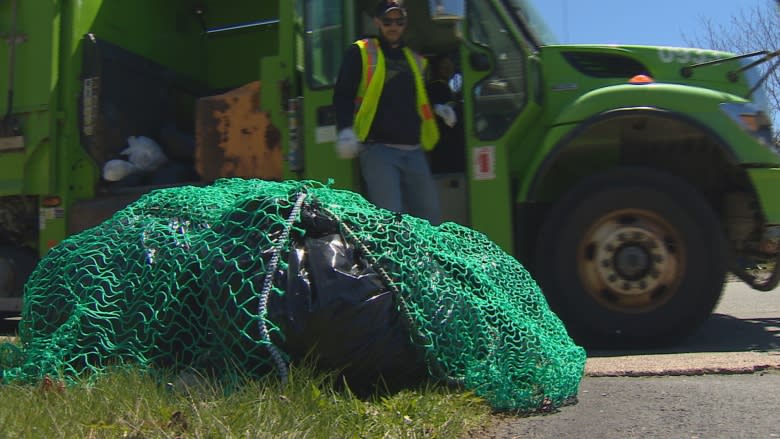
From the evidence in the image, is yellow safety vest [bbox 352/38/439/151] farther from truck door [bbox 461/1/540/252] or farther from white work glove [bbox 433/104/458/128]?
truck door [bbox 461/1/540/252]

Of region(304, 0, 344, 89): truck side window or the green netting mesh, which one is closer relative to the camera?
the green netting mesh

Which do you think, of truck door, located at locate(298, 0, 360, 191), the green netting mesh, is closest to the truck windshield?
truck door, located at locate(298, 0, 360, 191)

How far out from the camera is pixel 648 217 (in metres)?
4.35

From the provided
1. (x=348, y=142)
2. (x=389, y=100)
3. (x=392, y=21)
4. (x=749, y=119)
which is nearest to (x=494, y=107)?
(x=389, y=100)

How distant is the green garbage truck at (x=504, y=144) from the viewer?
14.1 feet

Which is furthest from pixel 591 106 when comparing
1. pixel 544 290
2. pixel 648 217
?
pixel 544 290

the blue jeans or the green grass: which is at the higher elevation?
the blue jeans

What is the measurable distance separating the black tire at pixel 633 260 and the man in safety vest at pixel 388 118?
2.95ft

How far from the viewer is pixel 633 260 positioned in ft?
14.1

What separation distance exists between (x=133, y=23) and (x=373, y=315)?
4809 mm

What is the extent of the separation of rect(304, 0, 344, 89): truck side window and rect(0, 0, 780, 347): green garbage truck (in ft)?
0.05

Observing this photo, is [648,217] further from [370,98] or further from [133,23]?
[133,23]

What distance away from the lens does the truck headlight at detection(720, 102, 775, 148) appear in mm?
4246

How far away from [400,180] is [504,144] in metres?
0.78
